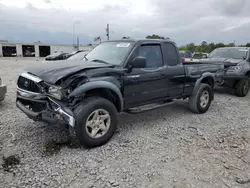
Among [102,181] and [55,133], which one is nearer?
[102,181]

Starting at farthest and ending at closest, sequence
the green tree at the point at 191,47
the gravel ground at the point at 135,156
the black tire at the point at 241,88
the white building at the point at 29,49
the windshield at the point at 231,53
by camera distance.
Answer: the green tree at the point at 191,47 → the white building at the point at 29,49 → the windshield at the point at 231,53 → the black tire at the point at 241,88 → the gravel ground at the point at 135,156

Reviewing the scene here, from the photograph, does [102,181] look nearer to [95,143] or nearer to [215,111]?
[95,143]

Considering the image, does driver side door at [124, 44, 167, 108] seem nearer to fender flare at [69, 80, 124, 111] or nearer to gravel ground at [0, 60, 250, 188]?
fender flare at [69, 80, 124, 111]

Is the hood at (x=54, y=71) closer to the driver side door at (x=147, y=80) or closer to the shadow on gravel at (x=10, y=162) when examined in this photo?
the driver side door at (x=147, y=80)

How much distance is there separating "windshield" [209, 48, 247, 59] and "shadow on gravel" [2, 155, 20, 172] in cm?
833

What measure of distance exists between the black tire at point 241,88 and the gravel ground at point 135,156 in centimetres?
292

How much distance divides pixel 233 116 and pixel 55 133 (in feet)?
Result: 14.7

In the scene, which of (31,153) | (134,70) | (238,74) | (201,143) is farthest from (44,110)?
(238,74)

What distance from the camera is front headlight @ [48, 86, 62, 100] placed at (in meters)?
3.19

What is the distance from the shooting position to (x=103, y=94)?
12.3 ft

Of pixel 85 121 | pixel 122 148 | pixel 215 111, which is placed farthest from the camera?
pixel 215 111

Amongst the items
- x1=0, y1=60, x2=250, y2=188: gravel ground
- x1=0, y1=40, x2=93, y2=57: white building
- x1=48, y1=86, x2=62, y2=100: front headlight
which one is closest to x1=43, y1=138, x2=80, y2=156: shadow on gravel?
x1=0, y1=60, x2=250, y2=188: gravel ground

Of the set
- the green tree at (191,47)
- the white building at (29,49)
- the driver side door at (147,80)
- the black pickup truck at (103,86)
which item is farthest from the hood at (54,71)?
the green tree at (191,47)

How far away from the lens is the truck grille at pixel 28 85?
3494 mm
